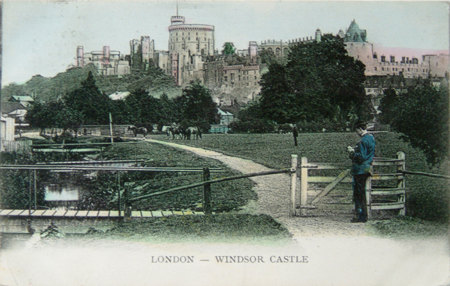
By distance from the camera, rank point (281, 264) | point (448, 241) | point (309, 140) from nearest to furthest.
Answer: point (281, 264) → point (448, 241) → point (309, 140)

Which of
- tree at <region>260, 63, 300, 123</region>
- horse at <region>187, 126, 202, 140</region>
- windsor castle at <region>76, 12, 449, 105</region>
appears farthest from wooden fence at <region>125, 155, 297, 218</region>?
windsor castle at <region>76, 12, 449, 105</region>

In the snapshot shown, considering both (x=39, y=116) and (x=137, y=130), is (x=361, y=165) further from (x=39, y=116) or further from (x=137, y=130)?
(x=39, y=116)

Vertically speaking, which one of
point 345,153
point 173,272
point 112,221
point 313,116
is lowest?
point 173,272

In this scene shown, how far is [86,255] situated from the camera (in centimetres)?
496

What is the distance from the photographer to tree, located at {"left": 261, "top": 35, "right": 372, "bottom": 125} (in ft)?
18.4

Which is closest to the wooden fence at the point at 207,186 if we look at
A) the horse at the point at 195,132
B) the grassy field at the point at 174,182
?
the grassy field at the point at 174,182

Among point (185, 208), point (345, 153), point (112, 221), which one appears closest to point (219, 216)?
point (185, 208)

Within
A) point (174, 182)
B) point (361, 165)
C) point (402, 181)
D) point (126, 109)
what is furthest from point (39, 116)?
point (402, 181)

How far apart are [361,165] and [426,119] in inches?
37.6

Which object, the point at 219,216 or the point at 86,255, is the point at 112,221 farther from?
the point at 219,216

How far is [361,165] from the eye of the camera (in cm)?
489

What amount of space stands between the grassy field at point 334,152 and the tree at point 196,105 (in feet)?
0.72

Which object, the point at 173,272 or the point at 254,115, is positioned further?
the point at 254,115

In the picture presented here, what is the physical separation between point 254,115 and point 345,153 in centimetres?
107
